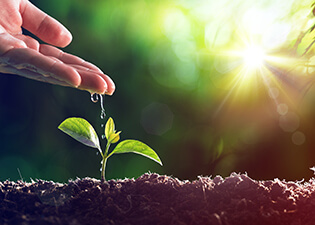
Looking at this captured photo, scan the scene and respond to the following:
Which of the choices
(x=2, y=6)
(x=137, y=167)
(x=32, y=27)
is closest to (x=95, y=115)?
(x=137, y=167)

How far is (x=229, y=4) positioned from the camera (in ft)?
7.32

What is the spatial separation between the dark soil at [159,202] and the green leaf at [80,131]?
21cm

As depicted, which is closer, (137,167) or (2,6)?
(2,6)

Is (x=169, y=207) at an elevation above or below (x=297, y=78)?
below

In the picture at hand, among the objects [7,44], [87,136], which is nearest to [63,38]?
[7,44]

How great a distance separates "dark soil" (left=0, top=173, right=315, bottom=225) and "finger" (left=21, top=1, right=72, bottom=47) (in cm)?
116

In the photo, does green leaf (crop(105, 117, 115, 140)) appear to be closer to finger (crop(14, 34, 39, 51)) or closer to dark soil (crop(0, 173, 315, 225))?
dark soil (crop(0, 173, 315, 225))

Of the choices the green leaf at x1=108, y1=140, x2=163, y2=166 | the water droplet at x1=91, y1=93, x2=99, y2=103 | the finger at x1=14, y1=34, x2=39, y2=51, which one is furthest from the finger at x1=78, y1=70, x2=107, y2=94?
the finger at x1=14, y1=34, x2=39, y2=51

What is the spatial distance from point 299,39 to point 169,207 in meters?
1.20

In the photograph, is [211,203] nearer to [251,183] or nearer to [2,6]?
[251,183]

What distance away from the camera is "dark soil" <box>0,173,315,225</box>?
116cm

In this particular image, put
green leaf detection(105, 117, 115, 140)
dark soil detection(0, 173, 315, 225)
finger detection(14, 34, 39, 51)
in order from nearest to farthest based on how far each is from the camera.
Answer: dark soil detection(0, 173, 315, 225) → green leaf detection(105, 117, 115, 140) → finger detection(14, 34, 39, 51)

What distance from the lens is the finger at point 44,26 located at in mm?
2236

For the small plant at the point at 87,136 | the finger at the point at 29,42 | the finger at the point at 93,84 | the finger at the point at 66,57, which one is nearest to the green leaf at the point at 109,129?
the small plant at the point at 87,136
